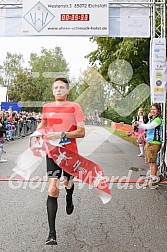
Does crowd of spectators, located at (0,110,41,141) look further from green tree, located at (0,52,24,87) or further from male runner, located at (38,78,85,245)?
green tree, located at (0,52,24,87)

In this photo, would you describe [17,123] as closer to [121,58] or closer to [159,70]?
[121,58]

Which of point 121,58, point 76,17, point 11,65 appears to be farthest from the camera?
point 11,65

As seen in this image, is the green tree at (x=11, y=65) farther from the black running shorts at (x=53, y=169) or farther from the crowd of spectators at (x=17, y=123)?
the black running shorts at (x=53, y=169)

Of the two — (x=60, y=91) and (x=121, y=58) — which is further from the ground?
(x=121, y=58)

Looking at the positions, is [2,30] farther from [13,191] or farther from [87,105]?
[87,105]

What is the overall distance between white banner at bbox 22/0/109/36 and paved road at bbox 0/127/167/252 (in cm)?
406

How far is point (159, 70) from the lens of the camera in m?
9.41

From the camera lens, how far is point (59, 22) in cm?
991

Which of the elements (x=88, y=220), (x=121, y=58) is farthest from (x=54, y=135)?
(x=121, y=58)

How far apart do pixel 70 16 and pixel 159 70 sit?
259 cm

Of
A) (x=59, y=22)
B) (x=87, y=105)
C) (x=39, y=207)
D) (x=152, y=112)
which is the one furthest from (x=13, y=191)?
(x=87, y=105)

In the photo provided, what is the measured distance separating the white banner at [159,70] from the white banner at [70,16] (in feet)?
4.64

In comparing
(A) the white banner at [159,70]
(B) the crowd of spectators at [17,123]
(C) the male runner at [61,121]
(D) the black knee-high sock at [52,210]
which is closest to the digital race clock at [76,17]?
(A) the white banner at [159,70]

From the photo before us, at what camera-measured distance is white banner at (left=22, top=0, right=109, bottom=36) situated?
980cm
